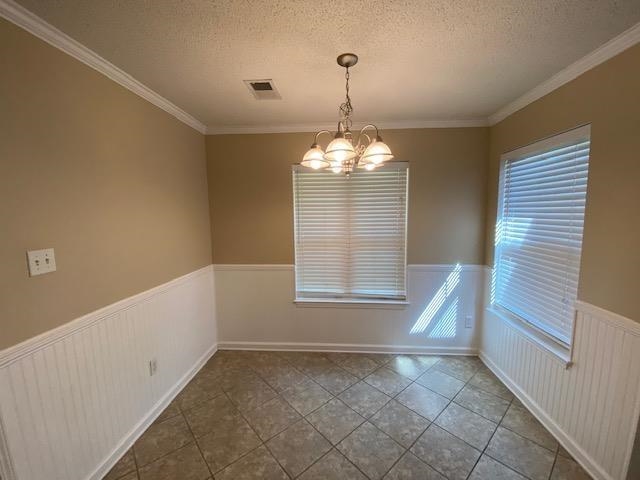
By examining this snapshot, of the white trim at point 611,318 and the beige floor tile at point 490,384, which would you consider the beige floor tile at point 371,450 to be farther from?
the white trim at point 611,318

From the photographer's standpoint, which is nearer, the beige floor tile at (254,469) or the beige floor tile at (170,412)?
the beige floor tile at (254,469)

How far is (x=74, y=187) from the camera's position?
4.42 ft

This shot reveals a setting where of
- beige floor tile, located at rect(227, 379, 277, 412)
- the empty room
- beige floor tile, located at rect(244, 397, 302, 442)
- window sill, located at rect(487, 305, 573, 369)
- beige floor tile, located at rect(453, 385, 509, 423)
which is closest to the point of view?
the empty room

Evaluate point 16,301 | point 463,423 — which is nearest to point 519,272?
point 463,423

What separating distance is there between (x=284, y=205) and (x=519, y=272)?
2265 mm

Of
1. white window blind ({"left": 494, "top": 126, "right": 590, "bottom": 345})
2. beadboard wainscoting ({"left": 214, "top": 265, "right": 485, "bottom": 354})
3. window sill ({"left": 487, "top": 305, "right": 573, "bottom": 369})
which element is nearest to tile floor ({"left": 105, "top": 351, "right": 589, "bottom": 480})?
beadboard wainscoting ({"left": 214, "top": 265, "right": 485, "bottom": 354})

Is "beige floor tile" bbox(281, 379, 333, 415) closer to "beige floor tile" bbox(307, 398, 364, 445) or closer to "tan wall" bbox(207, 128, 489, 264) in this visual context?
"beige floor tile" bbox(307, 398, 364, 445)

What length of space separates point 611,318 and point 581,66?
1.50 m

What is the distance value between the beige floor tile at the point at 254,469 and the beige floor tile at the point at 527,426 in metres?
1.63

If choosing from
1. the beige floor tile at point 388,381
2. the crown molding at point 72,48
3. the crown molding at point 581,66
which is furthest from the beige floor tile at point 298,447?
the crown molding at point 581,66

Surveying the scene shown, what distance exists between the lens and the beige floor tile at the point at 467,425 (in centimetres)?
170

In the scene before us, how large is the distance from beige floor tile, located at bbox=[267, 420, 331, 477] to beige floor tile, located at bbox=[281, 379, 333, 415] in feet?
0.56

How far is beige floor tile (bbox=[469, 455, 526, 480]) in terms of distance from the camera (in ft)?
4.76

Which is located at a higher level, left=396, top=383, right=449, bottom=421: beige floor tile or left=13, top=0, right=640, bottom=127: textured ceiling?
left=13, top=0, right=640, bottom=127: textured ceiling
